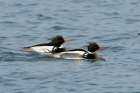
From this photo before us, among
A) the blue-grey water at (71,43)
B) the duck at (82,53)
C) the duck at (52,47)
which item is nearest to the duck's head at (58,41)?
the duck at (52,47)

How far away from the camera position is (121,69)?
21.3 m

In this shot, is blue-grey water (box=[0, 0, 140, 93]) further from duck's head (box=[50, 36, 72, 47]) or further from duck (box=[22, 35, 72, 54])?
duck's head (box=[50, 36, 72, 47])

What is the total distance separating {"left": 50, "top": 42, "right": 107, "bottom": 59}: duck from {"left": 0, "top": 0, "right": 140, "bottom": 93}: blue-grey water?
0.30 meters

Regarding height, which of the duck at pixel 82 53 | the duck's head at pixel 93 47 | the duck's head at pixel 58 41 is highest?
the duck's head at pixel 58 41

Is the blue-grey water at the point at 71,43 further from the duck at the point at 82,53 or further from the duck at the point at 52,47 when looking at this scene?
the duck at the point at 52,47

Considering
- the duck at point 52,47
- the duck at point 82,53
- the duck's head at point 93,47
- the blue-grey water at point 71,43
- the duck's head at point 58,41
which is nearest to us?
the blue-grey water at point 71,43

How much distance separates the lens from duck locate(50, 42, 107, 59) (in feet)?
77.2

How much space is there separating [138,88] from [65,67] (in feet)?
10.4

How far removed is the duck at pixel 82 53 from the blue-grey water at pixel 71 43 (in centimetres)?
30

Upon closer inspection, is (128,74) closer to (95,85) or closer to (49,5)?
(95,85)

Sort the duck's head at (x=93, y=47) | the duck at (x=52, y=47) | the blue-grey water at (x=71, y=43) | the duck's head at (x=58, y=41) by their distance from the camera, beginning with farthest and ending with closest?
the duck's head at (x=58, y=41)
the duck at (x=52, y=47)
the duck's head at (x=93, y=47)
the blue-grey water at (x=71, y=43)

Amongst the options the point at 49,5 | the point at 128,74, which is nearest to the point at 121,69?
the point at 128,74

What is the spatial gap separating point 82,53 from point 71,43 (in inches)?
101

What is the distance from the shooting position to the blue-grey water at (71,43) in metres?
19.6
